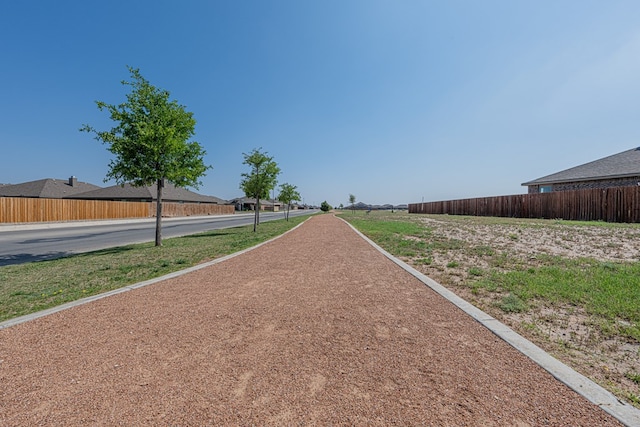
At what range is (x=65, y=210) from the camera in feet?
84.7

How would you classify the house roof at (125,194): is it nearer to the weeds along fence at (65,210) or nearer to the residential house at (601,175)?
the weeds along fence at (65,210)

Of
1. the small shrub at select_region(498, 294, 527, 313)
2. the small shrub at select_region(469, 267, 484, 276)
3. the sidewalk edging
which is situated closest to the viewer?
the sidewalk edging

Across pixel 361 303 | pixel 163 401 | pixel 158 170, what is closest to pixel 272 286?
pixel 361 303

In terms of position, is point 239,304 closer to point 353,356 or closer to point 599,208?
point 353,356

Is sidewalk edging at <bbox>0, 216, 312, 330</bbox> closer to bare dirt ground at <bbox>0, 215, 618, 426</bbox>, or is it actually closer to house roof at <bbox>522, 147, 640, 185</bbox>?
bare dirt ground at <bbox>0, 215, 618, 426</bbox>

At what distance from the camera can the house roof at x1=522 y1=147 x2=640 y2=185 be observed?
18812 mm

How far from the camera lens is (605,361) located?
99.5 inches

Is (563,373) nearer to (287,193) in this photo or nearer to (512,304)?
(512,304)

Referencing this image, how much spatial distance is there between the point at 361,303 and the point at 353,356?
1.43 meters

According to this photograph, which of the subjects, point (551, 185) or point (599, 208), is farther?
point (551, 185)

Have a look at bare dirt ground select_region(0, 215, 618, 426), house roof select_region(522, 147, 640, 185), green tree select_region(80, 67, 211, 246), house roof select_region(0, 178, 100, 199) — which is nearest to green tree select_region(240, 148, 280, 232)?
green tree select_region(80, 67, 211, 246)

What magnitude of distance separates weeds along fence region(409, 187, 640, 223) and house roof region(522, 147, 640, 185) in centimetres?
361

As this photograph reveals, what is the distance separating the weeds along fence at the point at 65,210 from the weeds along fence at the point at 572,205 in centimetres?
4035

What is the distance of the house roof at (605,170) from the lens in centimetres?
1881
